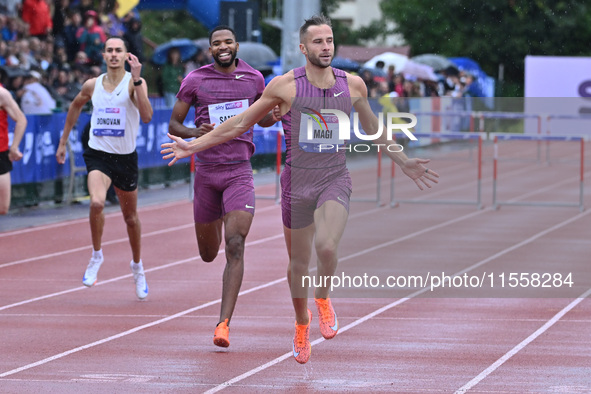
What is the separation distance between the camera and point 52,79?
19625 mm

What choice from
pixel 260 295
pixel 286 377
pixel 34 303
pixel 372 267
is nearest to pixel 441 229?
pixel 372 267

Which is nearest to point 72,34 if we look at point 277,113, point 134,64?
point 134,64

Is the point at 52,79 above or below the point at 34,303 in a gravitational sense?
above

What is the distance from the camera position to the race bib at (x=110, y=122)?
965 cm

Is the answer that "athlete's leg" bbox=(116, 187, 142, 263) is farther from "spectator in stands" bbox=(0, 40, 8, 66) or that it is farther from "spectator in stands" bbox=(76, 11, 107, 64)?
"spectator in stands" bbox=(76, 11, 107, 64)

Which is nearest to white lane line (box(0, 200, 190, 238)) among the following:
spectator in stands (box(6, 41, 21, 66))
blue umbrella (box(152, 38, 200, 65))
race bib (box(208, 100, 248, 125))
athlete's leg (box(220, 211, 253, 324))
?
spectator in stands (box(6, 41, 21, 66))

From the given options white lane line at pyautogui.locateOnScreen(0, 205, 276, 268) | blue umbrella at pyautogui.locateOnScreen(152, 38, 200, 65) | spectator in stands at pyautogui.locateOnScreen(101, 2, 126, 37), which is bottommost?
white lane line at pyautogui.locateOnScreen(0, 205, 276, 268)

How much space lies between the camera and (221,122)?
809cm

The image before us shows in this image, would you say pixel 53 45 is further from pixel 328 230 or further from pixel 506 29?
pixel 506 29

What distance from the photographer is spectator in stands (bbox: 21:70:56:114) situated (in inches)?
657

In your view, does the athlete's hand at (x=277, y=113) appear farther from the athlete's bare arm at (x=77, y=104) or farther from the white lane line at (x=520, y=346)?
the athlete's bare arm at (x=77, y=104)

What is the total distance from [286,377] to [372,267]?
5057mm

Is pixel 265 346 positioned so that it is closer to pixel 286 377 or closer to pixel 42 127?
pixel 286 377

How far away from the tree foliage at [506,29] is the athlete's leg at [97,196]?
39012 millimetres
